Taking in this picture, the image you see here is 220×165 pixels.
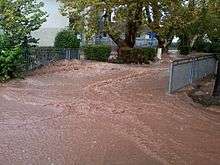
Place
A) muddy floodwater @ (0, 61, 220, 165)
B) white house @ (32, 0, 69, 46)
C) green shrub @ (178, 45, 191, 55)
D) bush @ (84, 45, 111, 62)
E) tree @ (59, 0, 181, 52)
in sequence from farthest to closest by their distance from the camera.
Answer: green shrub @ (178, 45, 191, 55) < white house @ (32, 0, 69, 46) < bush @ (84, 45, 111, 62) < tree @ (59, 0, 181, 52) < muddy floodwater @ (0, 61, 220, 165)

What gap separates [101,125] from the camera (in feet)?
34.4

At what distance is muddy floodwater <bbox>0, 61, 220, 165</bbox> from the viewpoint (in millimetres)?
8086

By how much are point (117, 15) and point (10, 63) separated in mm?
9219

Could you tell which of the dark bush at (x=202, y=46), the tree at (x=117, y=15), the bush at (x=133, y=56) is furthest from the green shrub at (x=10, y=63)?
the dark bush at (x=202, y=46)

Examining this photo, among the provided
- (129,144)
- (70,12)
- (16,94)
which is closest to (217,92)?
(16,94)

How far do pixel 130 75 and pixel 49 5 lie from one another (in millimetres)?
12775

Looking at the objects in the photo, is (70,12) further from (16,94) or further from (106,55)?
(16,94)

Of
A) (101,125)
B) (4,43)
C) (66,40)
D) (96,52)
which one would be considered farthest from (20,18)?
(101,125)

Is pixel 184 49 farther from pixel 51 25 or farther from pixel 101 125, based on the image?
pixel 101 125

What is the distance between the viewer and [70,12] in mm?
26281

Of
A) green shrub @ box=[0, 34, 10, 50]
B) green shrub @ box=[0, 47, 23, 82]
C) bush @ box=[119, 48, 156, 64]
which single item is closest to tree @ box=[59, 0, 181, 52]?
bush @ box=[119, 48, 156, 64]

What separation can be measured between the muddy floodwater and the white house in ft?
47.6

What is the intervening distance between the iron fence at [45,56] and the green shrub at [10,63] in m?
2.05

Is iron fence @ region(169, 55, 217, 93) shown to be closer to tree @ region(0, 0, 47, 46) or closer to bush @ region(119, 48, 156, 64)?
bush @ region(119, 48, 156, 64)
